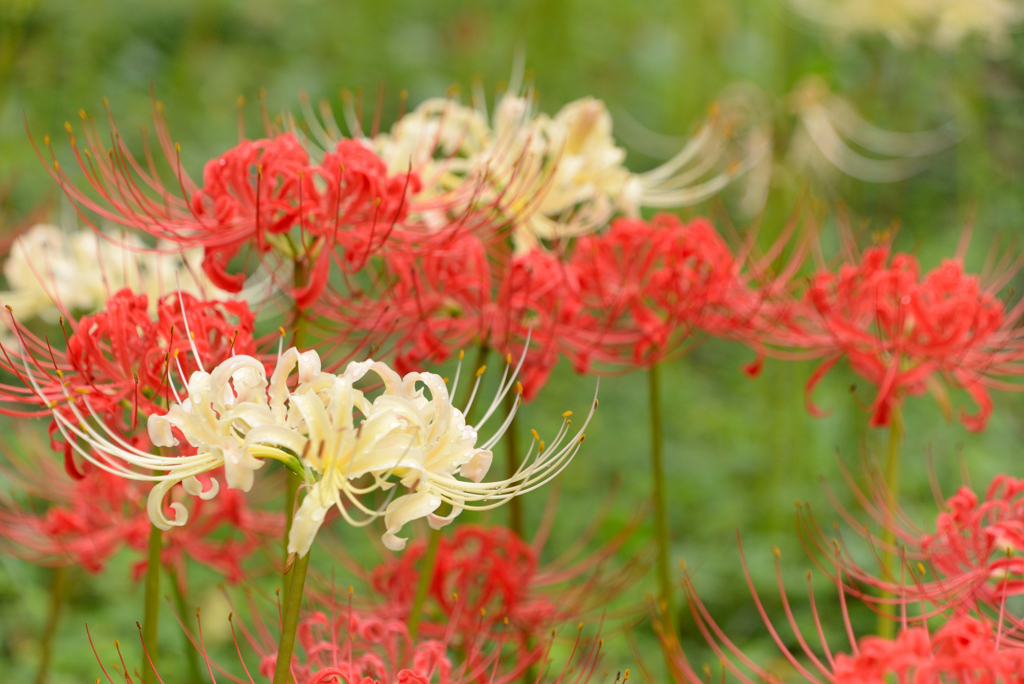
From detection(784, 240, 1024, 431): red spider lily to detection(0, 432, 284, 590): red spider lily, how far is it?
796 mm

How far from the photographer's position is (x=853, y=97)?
2891mm

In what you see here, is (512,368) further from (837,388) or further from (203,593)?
(837,388)

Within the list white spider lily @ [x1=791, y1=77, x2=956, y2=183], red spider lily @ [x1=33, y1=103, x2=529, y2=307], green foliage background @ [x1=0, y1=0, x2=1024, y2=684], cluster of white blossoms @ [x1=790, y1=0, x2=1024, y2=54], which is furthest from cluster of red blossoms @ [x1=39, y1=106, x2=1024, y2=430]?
cluster of white blossoms @ [x1=790, y1=0, x2=1024, y2=54]

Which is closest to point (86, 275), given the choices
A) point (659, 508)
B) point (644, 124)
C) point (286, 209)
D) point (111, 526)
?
point (111, 526)

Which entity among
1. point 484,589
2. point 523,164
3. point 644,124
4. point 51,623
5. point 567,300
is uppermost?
point 644,124

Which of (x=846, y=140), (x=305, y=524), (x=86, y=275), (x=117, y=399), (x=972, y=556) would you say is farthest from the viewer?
(x=846, y=140)

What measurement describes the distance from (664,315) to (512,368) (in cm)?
24

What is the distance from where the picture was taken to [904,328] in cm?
120

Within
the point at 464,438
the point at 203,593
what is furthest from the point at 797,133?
the point at 464,438

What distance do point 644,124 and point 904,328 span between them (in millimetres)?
2577

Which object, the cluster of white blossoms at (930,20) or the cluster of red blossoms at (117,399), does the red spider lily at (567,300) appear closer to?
the cluster of red blossoms at (117,399)

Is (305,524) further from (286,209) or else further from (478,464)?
(286,209)

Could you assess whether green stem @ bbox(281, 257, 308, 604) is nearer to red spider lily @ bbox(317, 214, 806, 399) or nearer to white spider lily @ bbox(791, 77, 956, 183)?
red spider lily @ bbox(317, 214, 806, 399)

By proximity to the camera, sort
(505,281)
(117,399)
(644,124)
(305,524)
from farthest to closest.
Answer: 1. (644,124)
2. (505,281)
3. (117,399)
4. (305,524)
